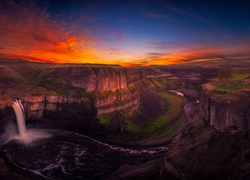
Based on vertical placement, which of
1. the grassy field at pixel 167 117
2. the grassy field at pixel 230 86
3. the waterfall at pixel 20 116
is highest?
the grassy field at pixel 230 86

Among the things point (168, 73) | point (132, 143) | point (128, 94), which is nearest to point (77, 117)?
point (132, 143)

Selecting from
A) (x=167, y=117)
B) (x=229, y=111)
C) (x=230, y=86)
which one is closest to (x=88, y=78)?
(x=167, y=117)

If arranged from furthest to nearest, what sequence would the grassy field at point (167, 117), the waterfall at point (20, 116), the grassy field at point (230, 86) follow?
the grassy field at point (167, 117) < the waterfall at point (20, 116) < the grassy field at point (230, 86)

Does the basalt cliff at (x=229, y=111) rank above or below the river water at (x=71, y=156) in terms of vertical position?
above

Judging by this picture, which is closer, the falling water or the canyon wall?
the falling water

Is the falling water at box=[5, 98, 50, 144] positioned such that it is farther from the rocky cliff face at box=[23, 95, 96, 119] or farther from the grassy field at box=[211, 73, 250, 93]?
the grassy field at box=[211, 73, 250, 93]

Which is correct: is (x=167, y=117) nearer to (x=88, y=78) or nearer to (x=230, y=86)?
(x=88, y=78)

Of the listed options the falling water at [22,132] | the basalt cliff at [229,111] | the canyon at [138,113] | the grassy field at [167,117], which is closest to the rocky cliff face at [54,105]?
the canyon at [138,113]

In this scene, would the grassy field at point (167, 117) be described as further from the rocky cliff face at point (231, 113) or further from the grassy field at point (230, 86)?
the rocky cliff face at point (231, 113)

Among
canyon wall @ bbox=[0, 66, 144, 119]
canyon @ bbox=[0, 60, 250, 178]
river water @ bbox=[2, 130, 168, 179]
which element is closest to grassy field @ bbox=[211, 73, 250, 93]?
canyon @ bbox=[0, 60, 250, 178]

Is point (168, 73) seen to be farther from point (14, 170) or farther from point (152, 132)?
point (14, 170)
